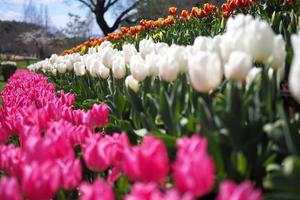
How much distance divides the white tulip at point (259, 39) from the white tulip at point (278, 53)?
0.09 feet

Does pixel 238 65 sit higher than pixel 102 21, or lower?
lower

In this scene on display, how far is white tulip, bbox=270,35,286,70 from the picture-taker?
5.59ft

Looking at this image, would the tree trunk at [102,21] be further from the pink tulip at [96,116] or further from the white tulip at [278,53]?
the white tulip at [278,53]

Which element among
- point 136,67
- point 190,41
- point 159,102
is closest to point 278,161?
point 159,102

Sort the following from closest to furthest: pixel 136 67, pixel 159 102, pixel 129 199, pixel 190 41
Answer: pixel 129 199
pixel 159 102
pixel 136 67
pixel 190 41

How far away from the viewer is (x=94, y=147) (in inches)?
60.4

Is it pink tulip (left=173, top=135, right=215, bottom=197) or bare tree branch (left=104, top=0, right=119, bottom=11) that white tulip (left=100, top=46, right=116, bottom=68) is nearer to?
pink tulip (left=173, top=135, right=215, bottom=197)

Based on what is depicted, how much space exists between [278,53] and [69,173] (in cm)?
87

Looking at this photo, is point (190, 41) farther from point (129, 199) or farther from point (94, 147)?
point (129, 199)

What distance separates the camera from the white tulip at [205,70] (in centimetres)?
159

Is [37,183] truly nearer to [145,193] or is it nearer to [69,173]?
[69,173]

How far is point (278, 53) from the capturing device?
1724 mm

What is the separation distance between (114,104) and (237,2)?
459cm

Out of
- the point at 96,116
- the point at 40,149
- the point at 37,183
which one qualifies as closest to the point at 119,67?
the point at 96,116
